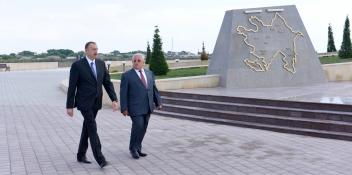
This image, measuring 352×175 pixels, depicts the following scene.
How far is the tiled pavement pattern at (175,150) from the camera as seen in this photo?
6.84 metres

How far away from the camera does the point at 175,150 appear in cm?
823

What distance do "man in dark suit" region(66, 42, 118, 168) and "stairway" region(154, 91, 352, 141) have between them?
4.57 m

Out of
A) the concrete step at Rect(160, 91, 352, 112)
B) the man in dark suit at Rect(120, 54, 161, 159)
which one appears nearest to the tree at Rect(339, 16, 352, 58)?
the concrete step at Rect(160, 91, 352, 112)

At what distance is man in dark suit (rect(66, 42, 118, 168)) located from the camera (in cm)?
682

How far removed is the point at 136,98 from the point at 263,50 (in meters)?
10.7

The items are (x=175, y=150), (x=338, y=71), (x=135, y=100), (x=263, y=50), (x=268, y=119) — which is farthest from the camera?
(x=338, y=71)

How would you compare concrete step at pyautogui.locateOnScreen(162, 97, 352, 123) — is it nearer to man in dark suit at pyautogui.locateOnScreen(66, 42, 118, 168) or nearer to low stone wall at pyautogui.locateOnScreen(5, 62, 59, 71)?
man in dark suit at pyautogui.locateOnScreen(66, 42, 118, 168)

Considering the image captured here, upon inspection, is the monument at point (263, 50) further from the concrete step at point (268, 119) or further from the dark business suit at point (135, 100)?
the dark business suit at point (135, 100)

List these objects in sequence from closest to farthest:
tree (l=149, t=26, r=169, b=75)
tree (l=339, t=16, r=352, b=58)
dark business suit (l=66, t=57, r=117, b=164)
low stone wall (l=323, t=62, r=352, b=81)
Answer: dark business suit (l=66, t=57, r=117, b=164) < tree (l=149, t=26, r=169, b=75) < low stone wall (l=323, t=62, r=352, b=81) < tree (l=339, t=16, r=352, b=58)

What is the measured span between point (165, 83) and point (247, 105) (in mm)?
4893

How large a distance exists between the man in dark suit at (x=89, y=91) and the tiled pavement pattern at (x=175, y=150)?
0.45 meters

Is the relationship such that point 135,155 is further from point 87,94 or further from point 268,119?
point 268,119

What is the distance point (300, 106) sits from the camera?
1080 cm

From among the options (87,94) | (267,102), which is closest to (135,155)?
(87,94)
